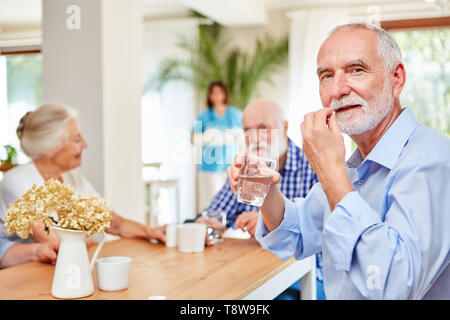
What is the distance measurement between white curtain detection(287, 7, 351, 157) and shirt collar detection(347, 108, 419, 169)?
4453 millimetres

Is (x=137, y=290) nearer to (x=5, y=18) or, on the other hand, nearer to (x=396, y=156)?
(x=396, y=156)

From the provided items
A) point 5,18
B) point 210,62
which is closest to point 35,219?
point 210,62

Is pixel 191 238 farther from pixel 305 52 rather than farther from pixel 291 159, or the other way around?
pixel 305 52

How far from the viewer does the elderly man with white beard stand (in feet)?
2.80

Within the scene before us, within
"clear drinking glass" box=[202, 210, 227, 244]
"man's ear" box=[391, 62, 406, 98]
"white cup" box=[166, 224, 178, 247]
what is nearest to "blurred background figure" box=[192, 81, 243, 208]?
"clear drinking glass" box=[202, 210, 227, 244]

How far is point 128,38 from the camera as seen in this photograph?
10.1 feet

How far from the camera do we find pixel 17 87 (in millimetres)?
6875

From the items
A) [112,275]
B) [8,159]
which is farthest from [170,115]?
[112,275]

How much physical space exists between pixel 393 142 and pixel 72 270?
0.77m

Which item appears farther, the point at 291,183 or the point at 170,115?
the point at 170,115

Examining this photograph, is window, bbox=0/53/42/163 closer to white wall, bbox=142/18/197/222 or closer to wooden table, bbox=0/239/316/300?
white wall, bbox=142/18/197/222

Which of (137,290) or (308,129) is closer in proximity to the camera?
(308,129)
